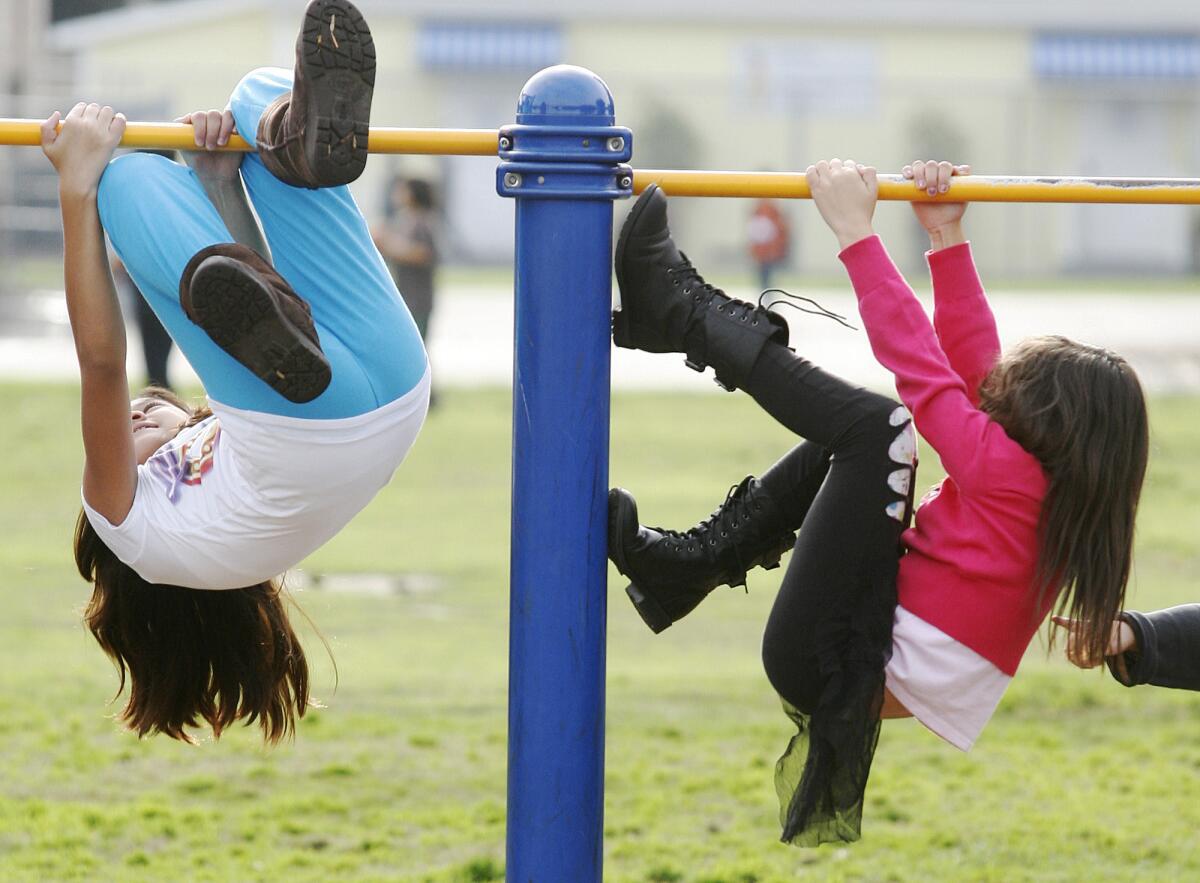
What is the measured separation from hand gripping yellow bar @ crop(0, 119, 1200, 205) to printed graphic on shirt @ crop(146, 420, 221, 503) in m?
0.53

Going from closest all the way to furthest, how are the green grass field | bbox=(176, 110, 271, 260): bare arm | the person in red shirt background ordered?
bbox=(176, 110, 271, 260): bare arm < the green grass field < the person in red shirt background

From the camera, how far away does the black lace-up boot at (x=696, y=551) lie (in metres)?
2.62

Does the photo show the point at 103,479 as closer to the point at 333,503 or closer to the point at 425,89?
the point at 333,503

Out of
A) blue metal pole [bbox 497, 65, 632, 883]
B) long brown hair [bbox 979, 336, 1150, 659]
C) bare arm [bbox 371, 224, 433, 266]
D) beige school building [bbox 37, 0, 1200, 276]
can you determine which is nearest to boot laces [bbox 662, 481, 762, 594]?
blue metal pole [bbox 497, 65, 632, 883]

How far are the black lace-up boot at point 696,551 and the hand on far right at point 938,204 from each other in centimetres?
55

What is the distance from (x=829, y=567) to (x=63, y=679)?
3.63 meters

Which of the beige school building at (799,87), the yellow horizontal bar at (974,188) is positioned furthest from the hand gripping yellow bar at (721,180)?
the beige school building at (799,87)

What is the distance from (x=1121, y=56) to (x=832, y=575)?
76.3 ft

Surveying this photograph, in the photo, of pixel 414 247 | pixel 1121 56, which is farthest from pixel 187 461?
pixel 1121 56

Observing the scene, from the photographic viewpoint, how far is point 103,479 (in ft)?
9.18

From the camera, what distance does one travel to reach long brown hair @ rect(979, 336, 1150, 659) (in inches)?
103

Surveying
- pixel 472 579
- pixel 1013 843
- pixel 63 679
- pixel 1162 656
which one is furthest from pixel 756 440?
pixel 1162 656

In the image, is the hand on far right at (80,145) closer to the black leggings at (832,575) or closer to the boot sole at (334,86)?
the boot sole at (334,86)

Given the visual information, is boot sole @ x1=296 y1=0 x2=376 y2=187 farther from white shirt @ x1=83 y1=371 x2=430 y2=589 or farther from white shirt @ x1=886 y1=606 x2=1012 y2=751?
white shirt @ x1=886 y1=606 x2=1012 y2=751
